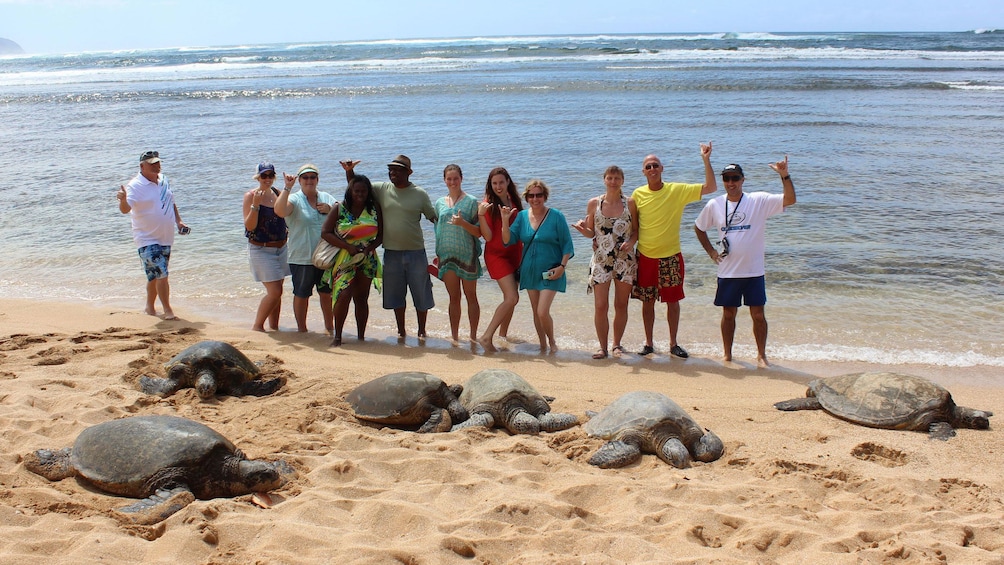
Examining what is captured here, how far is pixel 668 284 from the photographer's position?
6.68m

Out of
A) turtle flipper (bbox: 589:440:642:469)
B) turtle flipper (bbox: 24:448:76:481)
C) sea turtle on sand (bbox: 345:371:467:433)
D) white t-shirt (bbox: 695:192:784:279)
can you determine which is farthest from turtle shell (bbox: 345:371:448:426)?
white t-shirt (bbox: 695:192:784:279)

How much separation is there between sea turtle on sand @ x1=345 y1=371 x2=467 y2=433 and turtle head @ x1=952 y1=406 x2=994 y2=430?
11.1 ft

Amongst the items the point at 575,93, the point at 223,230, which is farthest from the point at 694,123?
the point at 223,230

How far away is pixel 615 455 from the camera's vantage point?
452 centimetres

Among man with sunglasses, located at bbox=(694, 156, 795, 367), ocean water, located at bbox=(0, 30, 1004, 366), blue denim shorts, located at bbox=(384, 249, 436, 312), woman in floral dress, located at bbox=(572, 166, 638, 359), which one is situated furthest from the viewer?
ocean water, located at bbox=(0, 30, 1004, 366)

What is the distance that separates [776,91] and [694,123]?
8730 millimetres

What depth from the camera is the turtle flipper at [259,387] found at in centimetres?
563

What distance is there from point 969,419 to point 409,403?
3816 millimetres

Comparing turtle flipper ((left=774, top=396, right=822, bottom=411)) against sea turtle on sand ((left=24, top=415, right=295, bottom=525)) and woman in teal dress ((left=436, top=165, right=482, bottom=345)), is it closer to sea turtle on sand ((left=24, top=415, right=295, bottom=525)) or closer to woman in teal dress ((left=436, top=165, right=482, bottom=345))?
woman in teal dress ((left=436, top=165, right=482, bottom=345))

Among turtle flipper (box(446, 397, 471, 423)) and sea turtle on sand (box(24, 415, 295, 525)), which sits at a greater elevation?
sea turtle on sand (box(24, 415, 295, 525))

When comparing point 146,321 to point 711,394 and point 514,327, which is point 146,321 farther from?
point 711,394

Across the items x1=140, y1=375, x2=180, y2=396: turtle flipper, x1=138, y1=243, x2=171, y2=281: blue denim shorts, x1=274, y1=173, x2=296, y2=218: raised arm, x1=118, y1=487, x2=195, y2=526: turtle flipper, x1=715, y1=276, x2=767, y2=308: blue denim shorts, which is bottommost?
x1=140, y1=375, x2=180, y2=396: turtle flipper

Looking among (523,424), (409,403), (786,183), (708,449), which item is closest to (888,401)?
(708,449)

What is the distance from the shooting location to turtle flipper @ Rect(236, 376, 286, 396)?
18.5 feet
